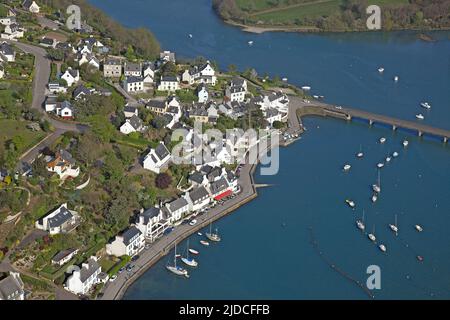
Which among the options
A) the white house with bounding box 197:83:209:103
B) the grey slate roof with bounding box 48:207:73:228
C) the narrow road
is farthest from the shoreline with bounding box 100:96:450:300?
the narrow road

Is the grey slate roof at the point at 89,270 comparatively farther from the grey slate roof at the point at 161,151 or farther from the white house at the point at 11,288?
the grey slate roof at the point at 161,151

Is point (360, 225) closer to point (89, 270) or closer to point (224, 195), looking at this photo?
point (224, 195)

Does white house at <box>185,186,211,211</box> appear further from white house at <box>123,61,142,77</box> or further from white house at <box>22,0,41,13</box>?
white house at <box>22,0,41,13</box>

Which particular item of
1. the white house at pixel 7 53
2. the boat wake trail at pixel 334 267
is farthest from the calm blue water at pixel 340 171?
the white house at pixel 7 53

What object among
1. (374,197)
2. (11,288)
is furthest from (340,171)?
(11,288)

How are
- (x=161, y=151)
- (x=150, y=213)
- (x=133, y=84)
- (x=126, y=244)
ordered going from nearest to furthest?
1. (x=126, y=244)
2. (x=150, y=213)
3. (x=161, y=151)
4. (x=133, y=84)

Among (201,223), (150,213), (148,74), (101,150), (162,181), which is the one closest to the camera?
(150,213)
